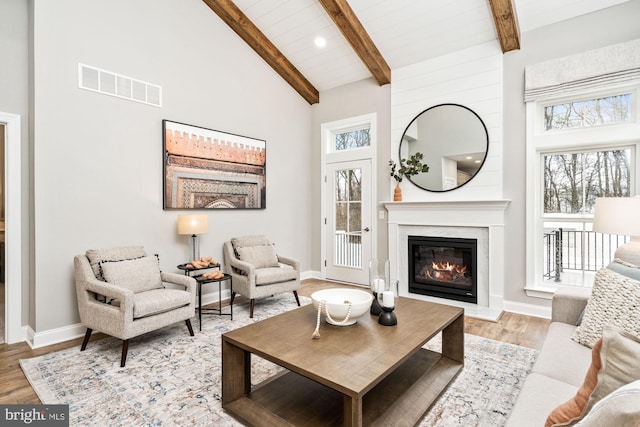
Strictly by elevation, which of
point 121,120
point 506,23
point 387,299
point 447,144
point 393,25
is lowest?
point 387,299

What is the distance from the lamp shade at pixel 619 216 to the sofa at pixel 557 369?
570 millimetres

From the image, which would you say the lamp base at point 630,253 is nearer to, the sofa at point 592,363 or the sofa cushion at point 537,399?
the sofa at point 592,363

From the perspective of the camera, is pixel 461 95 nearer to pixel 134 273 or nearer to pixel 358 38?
pixel 358 38

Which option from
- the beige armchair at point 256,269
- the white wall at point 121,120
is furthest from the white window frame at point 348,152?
the beige armchair at point 256,269

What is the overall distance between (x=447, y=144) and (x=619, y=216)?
81.1 inches

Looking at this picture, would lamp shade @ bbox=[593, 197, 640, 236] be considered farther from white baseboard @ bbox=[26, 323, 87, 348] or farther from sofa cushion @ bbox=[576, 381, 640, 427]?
white baseboard @ bbox=[26, 323, 87, 348]

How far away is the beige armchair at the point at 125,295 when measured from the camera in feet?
8.44

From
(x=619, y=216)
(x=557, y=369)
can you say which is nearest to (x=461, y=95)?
(x=619, y=216)

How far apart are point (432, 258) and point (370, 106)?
2.29 m

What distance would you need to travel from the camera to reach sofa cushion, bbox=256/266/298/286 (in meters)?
3.74

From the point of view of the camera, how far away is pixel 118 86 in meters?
3.35

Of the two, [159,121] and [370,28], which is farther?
[370,28]

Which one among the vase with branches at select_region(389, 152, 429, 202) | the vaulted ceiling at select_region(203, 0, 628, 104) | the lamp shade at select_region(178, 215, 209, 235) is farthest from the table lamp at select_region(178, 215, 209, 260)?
the vaulted ceiling at select_region(203, 0, 628, 104)

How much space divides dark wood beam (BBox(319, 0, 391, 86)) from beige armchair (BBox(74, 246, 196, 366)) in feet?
10.6
